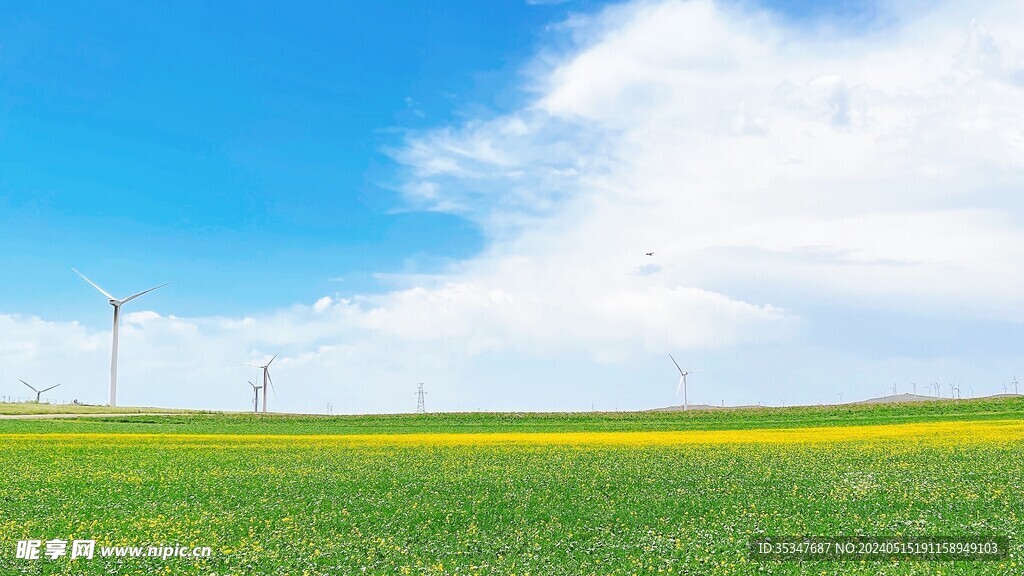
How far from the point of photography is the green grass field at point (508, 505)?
1753 cm

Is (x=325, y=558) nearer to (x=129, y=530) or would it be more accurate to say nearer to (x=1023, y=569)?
(x=129, y=530)

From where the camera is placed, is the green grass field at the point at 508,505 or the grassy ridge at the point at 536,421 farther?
the grassy ridge at the point at 536,421

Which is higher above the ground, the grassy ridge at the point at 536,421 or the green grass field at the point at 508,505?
the green grass field at the point at 508,505

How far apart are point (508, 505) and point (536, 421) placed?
2983 inches

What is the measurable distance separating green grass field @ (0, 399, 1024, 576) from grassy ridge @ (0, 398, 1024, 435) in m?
35.2

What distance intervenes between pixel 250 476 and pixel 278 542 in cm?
1459

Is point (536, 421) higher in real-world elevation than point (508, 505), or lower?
lower

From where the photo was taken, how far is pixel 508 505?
2442cm

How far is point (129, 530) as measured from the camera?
21062 mm

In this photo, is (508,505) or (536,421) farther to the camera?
(536,421)

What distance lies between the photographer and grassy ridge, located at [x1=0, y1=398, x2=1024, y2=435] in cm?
8050

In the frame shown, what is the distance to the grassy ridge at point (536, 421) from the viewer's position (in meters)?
80.5

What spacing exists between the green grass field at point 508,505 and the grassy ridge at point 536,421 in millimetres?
35245

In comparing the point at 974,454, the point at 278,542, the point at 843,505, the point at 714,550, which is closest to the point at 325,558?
the point at 278,542
